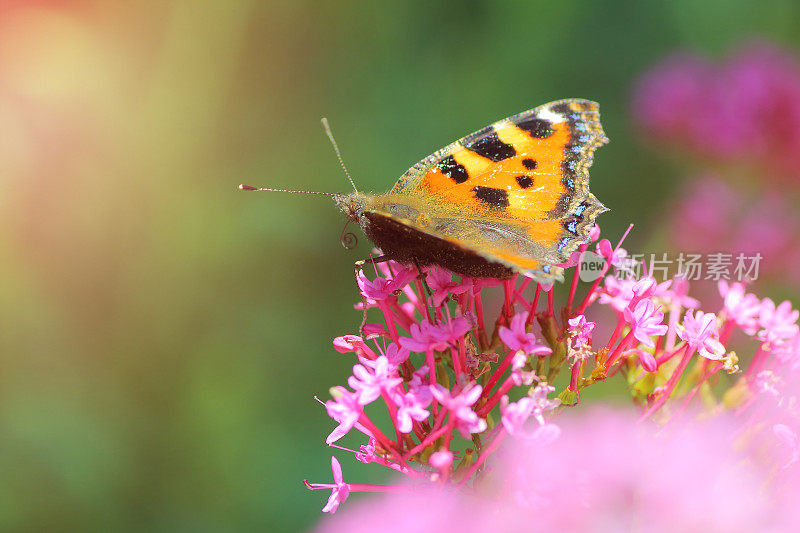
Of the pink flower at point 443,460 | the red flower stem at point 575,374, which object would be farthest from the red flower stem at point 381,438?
the red flower stem at point 575,374

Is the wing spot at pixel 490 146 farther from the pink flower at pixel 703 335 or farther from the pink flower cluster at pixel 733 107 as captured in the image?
the pink flower cluster at pixel 733 107

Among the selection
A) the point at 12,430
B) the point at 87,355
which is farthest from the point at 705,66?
the point at 12,430

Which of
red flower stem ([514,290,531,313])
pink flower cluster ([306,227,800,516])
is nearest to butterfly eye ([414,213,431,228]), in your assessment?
pink flower cluster ([306,227,800,516])

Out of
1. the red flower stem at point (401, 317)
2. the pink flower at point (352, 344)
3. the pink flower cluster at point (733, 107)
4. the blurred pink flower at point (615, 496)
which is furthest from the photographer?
the pink flower cluster at point (733, 107)

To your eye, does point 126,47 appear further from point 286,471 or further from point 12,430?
point 286,471

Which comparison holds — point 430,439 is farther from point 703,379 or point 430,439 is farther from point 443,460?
point 703,379

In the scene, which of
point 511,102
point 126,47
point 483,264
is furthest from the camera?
point 511,102

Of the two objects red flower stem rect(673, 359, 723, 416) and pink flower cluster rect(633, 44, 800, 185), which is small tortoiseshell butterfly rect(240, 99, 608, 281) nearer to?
red flower stem rect(673, 359, 723, 416)
